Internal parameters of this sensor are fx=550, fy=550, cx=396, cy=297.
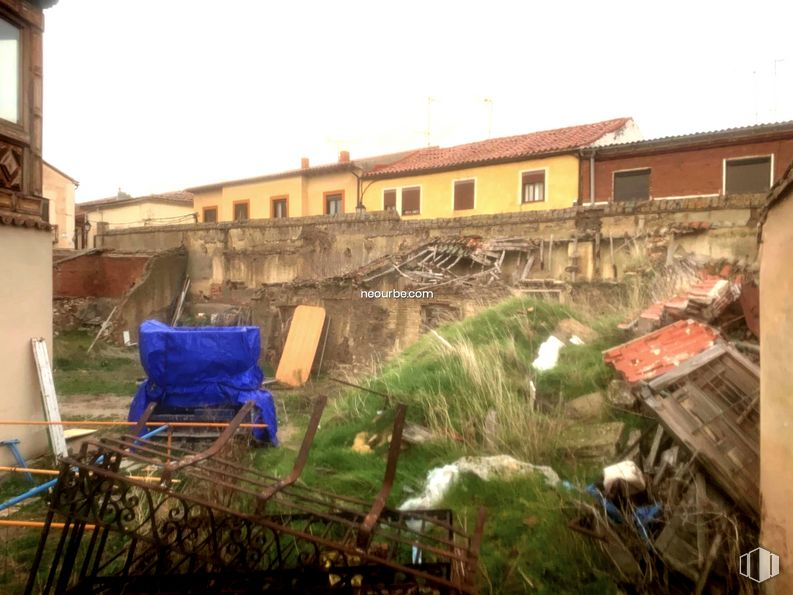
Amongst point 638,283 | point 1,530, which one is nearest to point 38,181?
point 1,530

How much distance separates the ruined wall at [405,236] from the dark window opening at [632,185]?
5707 millimetres

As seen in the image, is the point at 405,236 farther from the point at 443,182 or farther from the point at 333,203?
the point at 333,203

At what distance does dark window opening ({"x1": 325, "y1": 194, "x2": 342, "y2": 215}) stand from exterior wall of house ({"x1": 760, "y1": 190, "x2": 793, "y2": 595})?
22.5m

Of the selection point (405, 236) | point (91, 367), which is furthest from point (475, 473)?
point (91, 367)

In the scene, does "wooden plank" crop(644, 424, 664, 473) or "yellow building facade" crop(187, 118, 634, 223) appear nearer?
"wooden plank" crop(644, 424, 664, 473)

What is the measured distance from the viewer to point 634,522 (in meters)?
3.51

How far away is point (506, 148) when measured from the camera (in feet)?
68.8

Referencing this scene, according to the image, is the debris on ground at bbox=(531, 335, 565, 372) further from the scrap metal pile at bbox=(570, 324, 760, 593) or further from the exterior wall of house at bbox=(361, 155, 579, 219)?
the exterior wall of house at bbox=(361, 155, 579, 219)

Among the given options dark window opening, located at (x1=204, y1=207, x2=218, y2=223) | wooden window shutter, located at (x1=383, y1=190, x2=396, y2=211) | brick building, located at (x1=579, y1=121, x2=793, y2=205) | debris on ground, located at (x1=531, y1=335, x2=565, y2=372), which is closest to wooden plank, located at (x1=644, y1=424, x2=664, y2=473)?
debris on ground, located at (x1=531, y1=335, x2=565, y2=372)

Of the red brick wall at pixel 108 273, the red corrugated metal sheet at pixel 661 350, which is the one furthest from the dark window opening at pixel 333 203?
the red corrugated metal sheet at pixel 661 350

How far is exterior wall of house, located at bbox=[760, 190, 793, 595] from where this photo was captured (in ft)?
8.60

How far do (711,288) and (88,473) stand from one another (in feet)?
20.9

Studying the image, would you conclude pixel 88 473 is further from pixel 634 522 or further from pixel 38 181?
pixel 38 181

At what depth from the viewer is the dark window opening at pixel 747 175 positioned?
16078 mm
